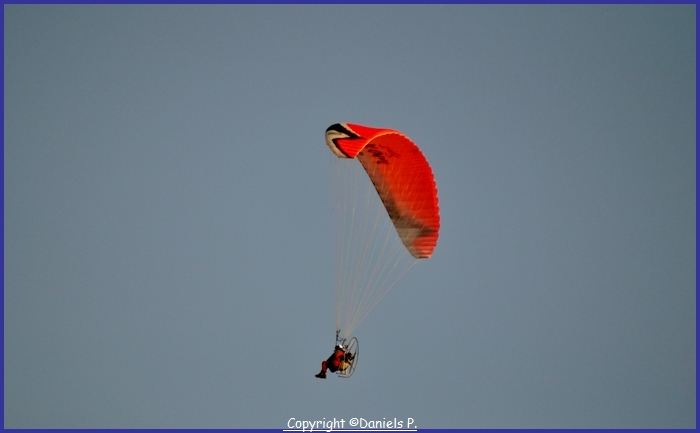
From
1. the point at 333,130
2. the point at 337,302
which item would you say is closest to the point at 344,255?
the point at 337,302

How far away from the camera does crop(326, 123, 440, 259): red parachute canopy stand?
30.2 meters

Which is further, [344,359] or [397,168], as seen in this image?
[397,168]

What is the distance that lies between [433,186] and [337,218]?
9.99 feet

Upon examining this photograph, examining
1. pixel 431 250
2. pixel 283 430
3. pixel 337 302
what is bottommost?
pixel 283 430

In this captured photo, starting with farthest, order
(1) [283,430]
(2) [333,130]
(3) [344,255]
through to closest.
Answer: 1. (1) [283,430]
2. (3) [344,255]
3. (2) [333,130]

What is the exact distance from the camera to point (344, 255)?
95.7ft

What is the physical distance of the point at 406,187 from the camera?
101 feet

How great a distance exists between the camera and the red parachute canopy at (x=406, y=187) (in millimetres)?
30156

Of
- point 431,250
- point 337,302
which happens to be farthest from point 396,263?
point 337,302

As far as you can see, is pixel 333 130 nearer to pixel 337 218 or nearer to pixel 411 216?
pixel 337 218

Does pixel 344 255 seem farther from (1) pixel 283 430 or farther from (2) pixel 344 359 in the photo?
(1) pixel 283 430

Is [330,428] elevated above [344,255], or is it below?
below

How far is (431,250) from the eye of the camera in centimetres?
3141

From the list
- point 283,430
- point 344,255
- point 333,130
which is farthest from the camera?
point 283,430
